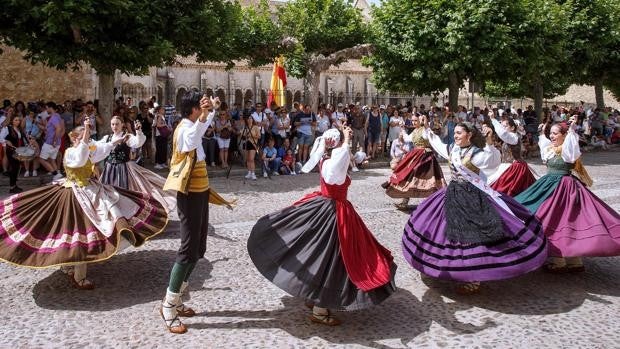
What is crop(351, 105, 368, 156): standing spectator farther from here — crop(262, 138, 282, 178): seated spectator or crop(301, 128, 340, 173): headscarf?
crop(301, 128, 340, 173): headscarf

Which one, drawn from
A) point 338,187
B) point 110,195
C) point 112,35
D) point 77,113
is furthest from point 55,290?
point 77,113

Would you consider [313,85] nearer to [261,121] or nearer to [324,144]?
[261,121]

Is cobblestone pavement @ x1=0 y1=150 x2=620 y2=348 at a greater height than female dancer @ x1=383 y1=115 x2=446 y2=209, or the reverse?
female dancer @ x1=383 y1=115 x2=446 y2=209

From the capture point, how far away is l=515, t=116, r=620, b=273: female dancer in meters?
5.51

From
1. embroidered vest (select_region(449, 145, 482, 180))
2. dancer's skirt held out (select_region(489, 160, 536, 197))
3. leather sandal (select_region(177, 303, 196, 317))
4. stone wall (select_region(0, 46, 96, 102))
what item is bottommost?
leather sandal (select_region(177, 303, 196, 317))

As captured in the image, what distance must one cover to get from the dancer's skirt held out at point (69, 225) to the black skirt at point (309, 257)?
136 cm

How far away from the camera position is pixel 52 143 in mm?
11961

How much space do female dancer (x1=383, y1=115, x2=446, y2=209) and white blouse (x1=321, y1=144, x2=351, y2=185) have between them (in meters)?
4.46

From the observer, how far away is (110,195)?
5496 millimetres

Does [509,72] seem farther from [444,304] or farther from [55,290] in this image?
[55,290]

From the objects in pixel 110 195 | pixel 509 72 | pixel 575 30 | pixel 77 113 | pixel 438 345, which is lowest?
pixel 438 345

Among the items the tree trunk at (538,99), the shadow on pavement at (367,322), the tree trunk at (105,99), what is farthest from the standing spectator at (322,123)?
the shadow on pavement at (367,322)

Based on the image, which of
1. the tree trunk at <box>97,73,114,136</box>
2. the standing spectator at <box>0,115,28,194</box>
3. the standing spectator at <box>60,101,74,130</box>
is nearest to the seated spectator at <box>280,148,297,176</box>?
the tree trunk at <box>97,73,114,136</box>

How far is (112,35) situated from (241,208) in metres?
5.19
